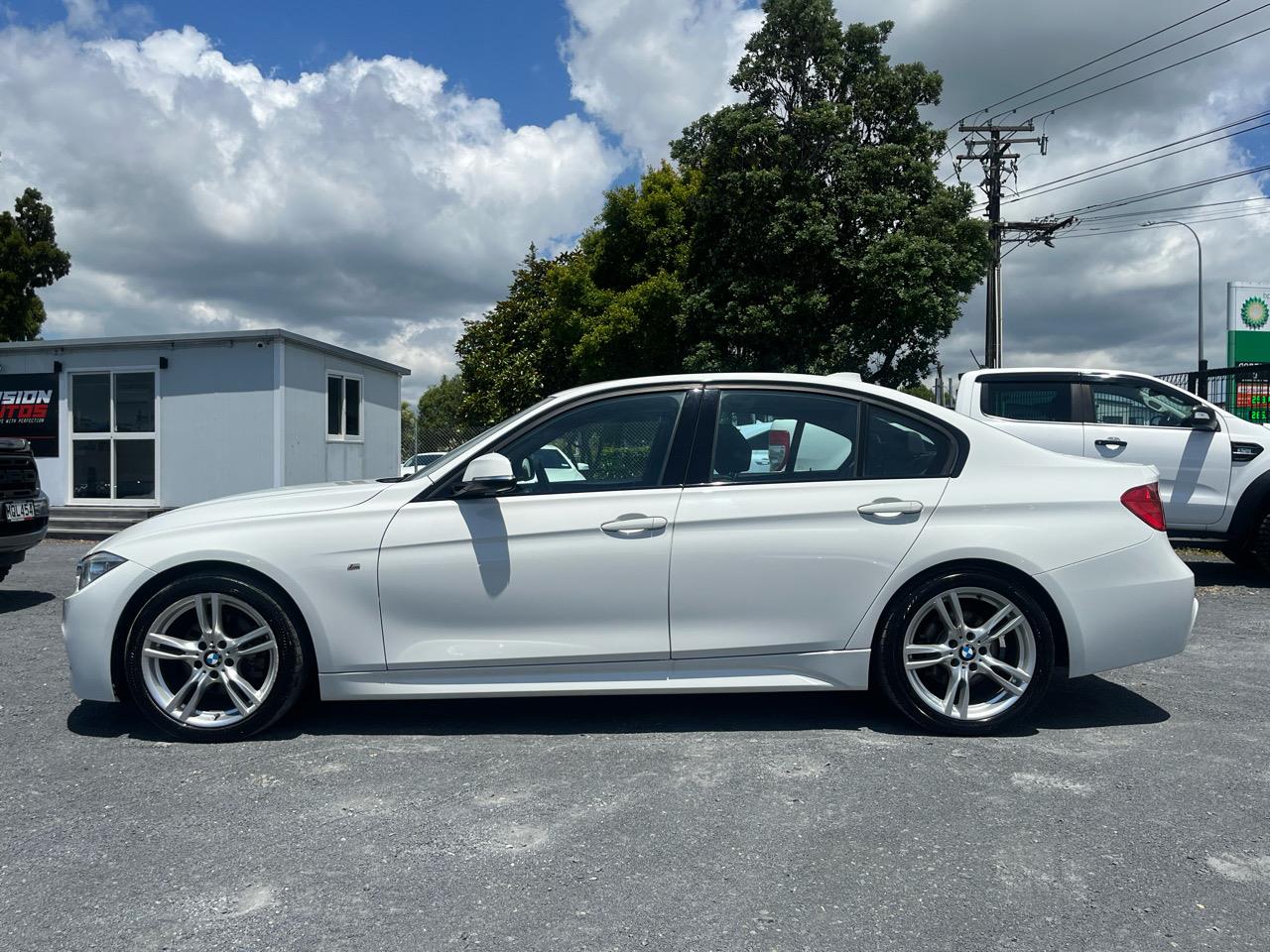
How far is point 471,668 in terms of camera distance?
13.0 feet

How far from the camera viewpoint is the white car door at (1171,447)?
8328 millimetres

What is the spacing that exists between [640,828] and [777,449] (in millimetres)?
1760

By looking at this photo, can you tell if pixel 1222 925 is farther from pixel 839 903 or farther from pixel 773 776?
pixel 773 776

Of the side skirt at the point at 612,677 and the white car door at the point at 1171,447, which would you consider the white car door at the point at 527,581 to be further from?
the white car door at the point at 1171,447

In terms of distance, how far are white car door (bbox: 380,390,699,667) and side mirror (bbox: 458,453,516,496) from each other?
8cm

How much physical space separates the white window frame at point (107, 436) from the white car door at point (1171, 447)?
1388cm

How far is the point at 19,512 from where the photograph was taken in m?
7.65

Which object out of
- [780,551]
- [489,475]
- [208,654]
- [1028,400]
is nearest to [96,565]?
[208,654]

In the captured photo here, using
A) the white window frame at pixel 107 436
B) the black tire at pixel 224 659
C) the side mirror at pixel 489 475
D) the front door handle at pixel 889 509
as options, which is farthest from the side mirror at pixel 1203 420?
the white window frame at pixel 107 436

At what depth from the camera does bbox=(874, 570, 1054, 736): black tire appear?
13.2ft

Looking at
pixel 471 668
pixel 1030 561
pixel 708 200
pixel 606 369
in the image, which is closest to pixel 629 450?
pixel 471 668

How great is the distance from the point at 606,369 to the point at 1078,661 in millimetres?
27912

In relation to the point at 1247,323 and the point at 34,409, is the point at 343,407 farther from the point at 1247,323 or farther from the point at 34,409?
the point at 1247,323

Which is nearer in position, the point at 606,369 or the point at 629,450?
the point at 629,450
